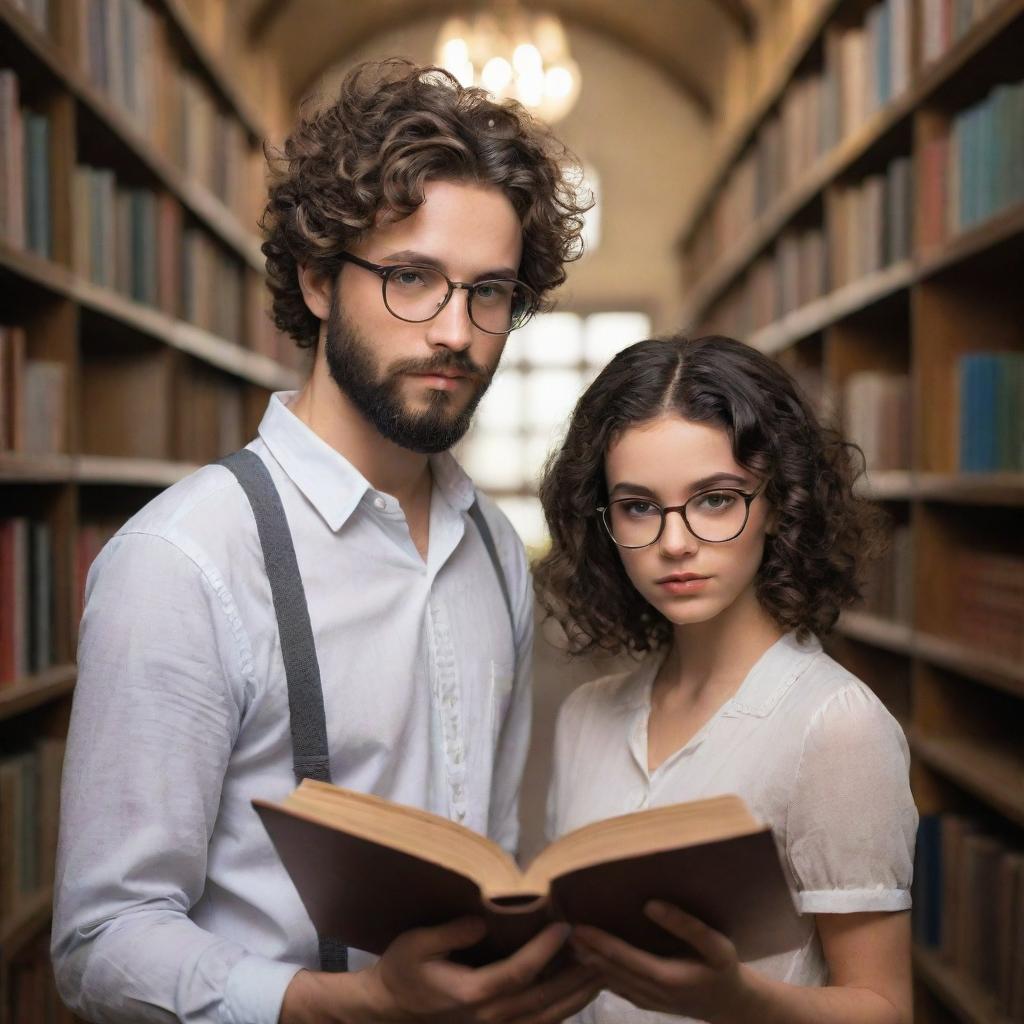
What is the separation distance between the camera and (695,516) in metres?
1.34

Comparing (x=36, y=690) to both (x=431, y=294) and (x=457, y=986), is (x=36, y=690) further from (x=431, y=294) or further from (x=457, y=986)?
(x=457, y=986)

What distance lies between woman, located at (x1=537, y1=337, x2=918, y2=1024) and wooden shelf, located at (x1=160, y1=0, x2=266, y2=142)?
2912 millimetres

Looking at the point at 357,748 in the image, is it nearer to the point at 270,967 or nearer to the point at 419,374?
the point at 270,967

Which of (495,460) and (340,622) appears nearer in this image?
(340,622)

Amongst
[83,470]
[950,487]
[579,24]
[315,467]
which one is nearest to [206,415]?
[83,470]

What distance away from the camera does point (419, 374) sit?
56.0 inches

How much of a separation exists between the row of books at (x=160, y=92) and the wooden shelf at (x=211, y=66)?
43mm

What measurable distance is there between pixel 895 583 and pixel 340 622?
227cm

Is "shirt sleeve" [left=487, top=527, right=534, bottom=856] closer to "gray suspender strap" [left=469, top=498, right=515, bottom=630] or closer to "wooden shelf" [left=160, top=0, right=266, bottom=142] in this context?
"gray suspender strap" [left=469, top=498, right=515, bottom=630]

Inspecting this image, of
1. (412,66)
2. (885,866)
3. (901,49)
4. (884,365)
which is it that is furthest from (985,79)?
(885,866)

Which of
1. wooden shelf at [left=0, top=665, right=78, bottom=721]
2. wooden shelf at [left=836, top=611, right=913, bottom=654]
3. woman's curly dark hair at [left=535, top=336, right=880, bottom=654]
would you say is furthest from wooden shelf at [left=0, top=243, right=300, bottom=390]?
wooden shelf at [left=836, top=611, right=913, bottom=654]

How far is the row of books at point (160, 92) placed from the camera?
10.1 feet

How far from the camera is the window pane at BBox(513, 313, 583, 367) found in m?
9.46

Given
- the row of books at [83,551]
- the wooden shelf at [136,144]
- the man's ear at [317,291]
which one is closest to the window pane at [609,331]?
the wooden shelf at [136,144]
